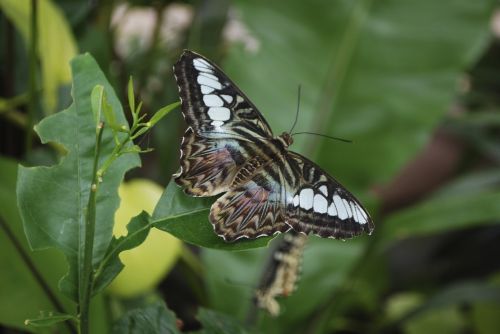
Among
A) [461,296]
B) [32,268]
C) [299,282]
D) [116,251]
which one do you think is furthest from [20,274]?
[461,296]

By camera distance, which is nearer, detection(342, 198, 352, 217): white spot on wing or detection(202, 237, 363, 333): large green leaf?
detection(342, 198, 352, 217): white spot on wing

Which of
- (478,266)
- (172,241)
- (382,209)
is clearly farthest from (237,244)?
(382,209)

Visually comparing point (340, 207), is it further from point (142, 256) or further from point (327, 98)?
point (327, 98)

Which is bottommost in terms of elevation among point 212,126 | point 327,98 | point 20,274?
point 20,274

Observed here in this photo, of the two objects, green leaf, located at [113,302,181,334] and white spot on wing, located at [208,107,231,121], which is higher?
white spot on wing, located at [208,107,231,121]

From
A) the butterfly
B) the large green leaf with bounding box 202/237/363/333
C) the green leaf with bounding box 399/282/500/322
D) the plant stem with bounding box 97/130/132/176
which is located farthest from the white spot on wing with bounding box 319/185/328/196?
the green leaf with bounding box 399/282/500/322

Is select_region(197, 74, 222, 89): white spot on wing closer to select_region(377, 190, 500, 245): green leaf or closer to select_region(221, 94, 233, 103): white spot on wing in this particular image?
select_region(221, 94, 233, 103): white spot on wing

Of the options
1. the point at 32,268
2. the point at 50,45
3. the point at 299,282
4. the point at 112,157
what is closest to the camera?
the point at 112,157
